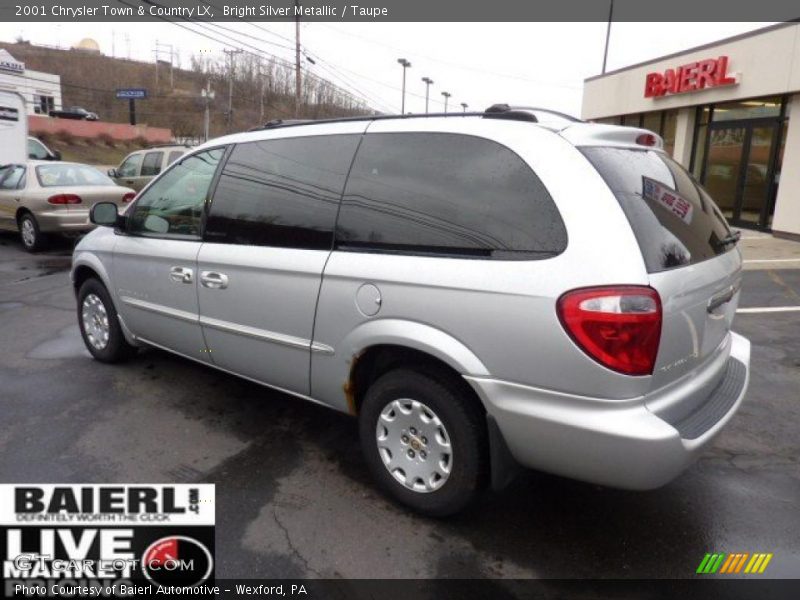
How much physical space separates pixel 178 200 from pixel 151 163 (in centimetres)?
1078

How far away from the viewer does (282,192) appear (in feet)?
11.0

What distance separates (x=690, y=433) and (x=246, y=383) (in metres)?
3.16

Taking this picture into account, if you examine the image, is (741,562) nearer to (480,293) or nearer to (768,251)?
(480,293)

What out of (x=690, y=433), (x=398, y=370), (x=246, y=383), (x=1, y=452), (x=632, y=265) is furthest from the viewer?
(x=246, y=383)

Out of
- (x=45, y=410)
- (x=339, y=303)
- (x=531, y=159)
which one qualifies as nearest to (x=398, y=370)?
(x=339, y=303)

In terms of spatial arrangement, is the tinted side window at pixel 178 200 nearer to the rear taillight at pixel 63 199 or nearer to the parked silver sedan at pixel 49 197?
the parked silver sedan at pixel 49 197

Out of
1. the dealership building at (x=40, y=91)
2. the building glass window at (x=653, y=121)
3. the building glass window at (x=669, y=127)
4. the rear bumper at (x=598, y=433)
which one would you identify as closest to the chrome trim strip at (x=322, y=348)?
the rear bumper at (x=598, y=433)

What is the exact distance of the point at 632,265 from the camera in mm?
2240

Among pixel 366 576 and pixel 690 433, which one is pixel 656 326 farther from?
pixel 366 576

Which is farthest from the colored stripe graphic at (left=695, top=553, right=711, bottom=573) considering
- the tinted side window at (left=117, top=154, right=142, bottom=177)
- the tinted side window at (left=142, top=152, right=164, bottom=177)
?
the tinted side window at (left=117, top=154, right=142, bottom=177)

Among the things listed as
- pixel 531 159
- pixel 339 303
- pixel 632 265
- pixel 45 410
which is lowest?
pixel 45 410

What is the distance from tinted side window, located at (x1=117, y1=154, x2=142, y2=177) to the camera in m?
13.9

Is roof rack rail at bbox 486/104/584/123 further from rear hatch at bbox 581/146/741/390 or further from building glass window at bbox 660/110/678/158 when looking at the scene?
building glass window at bbox 660/110/678/158

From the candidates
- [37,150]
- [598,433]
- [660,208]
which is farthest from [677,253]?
[37,150]
